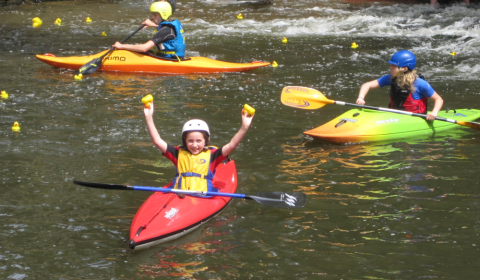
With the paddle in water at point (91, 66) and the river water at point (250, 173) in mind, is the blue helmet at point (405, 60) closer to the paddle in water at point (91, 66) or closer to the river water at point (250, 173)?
the river water at point (250, 173)

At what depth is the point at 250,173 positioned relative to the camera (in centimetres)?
511

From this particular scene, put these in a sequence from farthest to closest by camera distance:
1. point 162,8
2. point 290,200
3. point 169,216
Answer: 1. point 162,8
2. point 290,200
3. point 169,216

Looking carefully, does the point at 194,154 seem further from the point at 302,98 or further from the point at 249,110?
the point at 302,98

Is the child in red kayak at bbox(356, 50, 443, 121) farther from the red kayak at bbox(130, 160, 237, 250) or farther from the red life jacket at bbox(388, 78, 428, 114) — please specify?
the red kayak at bbox(130, 160, 237, 250)

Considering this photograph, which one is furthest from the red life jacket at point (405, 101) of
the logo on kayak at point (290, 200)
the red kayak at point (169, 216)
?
the red kayak at point (169, 216)

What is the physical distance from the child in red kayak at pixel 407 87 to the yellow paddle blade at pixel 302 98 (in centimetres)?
46

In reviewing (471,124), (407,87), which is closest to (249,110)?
(407,87)

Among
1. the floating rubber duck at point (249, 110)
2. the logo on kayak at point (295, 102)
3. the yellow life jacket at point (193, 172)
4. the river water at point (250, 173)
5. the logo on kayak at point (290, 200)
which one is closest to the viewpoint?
the river water at point (250, 173)

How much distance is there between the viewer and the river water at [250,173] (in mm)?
3586

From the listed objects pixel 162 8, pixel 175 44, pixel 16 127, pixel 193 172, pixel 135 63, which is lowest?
pixel 193 172

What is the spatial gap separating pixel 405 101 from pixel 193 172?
3.09 m

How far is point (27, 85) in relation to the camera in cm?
783

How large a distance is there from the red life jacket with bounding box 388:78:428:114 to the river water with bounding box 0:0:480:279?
400mm

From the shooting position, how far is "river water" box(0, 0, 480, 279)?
11.8 feet
